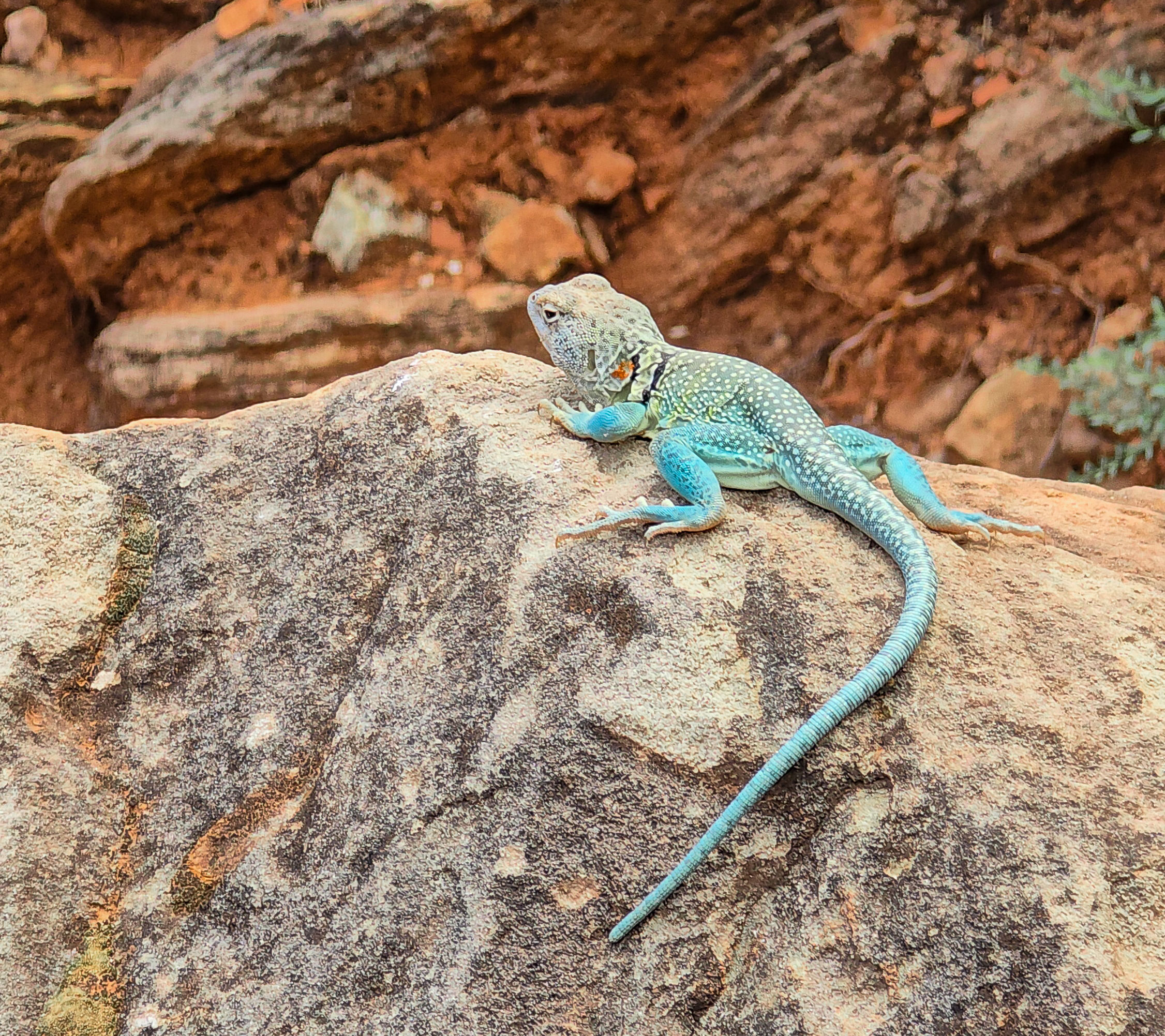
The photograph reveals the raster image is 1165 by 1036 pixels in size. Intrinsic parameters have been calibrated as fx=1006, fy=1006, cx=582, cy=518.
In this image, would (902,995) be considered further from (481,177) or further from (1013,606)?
(481,177)

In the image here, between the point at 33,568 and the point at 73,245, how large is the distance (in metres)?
4.80

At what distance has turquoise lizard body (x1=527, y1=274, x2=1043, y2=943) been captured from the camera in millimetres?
2385

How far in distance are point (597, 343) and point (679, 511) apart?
0.72m

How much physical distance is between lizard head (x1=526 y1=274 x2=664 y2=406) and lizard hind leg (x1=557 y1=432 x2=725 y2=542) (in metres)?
0.41

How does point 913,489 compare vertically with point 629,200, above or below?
below

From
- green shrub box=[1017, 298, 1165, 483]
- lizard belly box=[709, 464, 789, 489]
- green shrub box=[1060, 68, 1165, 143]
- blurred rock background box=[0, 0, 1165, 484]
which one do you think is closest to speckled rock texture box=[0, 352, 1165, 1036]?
lizard belly box=[709, 464, 789, 489]

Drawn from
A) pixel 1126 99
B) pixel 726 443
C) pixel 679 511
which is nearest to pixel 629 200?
pixel 1126 99

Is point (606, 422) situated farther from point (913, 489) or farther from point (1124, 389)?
point (1124, 389)

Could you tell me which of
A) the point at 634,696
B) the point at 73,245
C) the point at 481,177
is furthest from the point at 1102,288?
the point at 73,245

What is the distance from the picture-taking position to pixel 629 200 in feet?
22.1

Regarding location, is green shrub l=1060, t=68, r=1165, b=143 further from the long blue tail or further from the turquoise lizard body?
the long blue tail

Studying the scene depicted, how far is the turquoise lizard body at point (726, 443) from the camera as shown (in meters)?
2.38

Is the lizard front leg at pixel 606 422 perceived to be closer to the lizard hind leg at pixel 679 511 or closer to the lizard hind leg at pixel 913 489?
the lizard hind leg at pixel 679 511

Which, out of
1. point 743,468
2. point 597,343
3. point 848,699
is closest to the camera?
point 848,699
